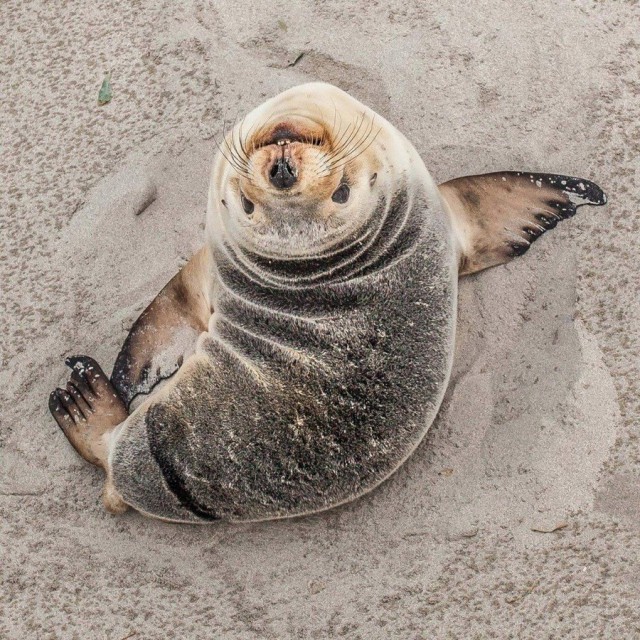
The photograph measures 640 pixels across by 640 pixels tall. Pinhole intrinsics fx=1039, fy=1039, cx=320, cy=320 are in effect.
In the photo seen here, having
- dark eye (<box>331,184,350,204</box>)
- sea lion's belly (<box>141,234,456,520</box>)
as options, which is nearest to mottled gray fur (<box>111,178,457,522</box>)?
sea lion's belly (<box>141,234,456,520</box>)

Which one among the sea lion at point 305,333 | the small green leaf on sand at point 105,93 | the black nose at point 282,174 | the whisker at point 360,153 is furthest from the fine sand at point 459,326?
the black nose at point 282,174

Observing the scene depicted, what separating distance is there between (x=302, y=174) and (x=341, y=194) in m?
0.30

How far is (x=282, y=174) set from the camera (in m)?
4.12

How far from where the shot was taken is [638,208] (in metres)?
5.05

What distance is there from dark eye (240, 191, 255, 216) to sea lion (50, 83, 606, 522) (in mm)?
15

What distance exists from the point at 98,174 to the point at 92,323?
0.81 metres

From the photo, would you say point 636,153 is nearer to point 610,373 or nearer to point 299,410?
point 610,373

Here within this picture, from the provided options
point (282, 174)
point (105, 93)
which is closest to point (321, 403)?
point (282, 174)

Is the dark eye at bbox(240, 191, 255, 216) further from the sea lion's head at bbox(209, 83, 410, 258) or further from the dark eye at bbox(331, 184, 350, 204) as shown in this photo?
the dark eye at bbox(331, 184, 350, 204)

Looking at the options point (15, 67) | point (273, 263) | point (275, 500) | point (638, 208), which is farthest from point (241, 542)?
point (15, 67)

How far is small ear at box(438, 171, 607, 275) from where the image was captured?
16.5 ft

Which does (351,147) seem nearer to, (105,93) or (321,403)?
(321,403)

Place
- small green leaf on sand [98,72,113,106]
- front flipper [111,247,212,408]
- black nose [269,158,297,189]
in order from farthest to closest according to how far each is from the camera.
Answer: small green leaf on sand [98,72,113,106] < front flipper [111,247,212,408] < black nose [269,158,297,189]

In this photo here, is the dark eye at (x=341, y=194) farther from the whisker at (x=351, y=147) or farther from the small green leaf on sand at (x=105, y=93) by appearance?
the small green leaf on sand at (x=105, y=93)
